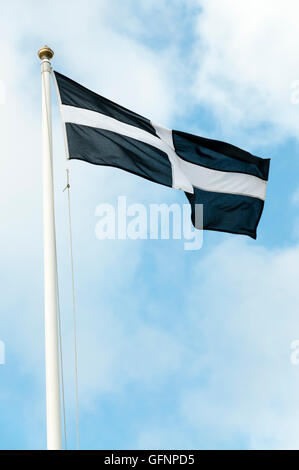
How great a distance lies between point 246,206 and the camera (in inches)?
669

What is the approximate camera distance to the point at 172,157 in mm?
15773

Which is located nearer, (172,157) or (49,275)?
(49,275)

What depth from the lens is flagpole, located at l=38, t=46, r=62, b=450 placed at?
1070 centimetres

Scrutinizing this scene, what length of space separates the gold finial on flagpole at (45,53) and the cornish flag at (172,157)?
44 cm

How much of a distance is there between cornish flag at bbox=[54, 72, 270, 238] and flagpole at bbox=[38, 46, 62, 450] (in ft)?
1.99

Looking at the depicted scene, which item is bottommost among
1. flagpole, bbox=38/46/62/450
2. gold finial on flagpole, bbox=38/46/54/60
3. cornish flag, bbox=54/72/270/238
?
flagpole, bbox=38/46/62/450

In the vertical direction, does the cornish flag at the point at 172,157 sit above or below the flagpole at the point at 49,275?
above

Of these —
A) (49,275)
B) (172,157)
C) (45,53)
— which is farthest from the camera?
(172,157)

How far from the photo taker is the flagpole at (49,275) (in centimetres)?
1070

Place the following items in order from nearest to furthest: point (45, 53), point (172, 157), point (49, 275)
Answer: point (49, 275) < point (45, 53) < point (172, 157)

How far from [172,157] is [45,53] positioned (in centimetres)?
367

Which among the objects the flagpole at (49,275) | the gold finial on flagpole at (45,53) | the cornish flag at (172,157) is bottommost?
the flagpole at (49,275)

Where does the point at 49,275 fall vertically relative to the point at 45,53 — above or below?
below
